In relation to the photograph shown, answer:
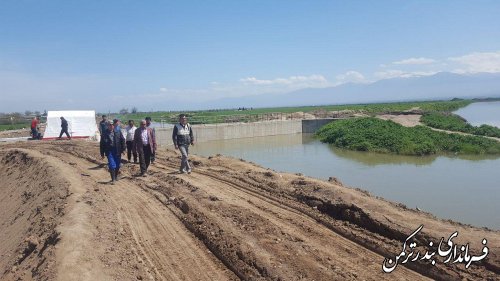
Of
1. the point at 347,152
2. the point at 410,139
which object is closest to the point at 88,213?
the point at 347,152

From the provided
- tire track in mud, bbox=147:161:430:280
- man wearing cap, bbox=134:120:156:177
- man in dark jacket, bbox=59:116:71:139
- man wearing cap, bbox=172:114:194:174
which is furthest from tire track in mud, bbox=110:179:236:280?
man in dark jacket, bbox=59:116:71:139

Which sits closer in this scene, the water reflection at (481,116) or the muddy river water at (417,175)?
the muddy river water at (417,175)

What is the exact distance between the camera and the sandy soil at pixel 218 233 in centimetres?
540

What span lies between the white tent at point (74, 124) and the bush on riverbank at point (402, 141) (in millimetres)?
16916

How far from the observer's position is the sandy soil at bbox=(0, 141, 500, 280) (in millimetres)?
5398

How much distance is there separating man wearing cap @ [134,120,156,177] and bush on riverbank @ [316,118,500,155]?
16.4m

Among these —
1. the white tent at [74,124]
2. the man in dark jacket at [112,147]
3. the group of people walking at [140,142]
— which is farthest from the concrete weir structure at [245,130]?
the man in dark jacket at [112,147]

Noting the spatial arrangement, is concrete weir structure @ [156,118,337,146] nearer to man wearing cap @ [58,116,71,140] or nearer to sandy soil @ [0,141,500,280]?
man wearing cap @ [58,116,71,140]

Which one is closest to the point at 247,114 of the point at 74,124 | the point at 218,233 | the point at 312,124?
the point at 312,124

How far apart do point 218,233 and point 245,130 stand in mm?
31217

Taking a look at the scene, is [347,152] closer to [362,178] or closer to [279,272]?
[362,178]

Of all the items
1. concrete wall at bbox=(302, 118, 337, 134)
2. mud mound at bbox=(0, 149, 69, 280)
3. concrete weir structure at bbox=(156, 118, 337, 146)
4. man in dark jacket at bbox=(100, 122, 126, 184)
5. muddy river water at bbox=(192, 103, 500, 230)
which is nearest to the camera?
mud mound at bbox=(0, 149, 69, 280)

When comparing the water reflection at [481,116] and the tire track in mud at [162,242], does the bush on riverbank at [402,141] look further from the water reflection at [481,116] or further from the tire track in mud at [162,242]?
the water reflection at [481,116]

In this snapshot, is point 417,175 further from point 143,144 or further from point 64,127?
point 64,127
